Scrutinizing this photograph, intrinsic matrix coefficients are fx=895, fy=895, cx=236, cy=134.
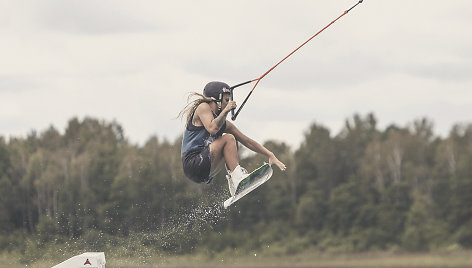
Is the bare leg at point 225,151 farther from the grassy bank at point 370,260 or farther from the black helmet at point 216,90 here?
the grassy bank at point 370,260

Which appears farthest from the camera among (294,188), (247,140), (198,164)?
(294,188)

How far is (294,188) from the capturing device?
58500 millimetres

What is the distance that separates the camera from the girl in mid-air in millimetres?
12555

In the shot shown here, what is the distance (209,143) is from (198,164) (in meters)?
0.35

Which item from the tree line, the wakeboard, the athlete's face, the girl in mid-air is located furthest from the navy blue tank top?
the tree line

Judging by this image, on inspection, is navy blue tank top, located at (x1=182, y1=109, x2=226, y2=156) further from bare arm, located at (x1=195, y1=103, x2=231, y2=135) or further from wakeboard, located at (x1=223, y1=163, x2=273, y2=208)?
wakeboard, located at (x1=223, y1=163, x2=273, y2=208)

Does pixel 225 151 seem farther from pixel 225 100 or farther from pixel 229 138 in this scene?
pixel 225 100

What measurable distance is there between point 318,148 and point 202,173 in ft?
163

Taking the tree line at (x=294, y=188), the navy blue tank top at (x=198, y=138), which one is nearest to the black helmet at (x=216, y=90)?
the navy blue tank top at (x=198, y=138)

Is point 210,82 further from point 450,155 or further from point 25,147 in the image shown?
point 450,155

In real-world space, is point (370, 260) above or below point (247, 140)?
below

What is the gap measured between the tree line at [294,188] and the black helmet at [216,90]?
7.20 m

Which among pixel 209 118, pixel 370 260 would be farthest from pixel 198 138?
pixel 370 260

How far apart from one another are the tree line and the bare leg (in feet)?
22.6
